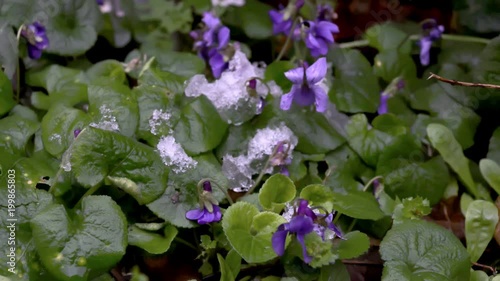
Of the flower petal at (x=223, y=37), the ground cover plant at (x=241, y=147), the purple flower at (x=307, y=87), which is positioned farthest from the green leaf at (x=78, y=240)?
the flower petal at (x=223, y=37)

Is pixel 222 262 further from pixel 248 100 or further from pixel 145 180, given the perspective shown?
pixel 248 100

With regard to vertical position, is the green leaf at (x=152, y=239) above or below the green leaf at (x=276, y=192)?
below

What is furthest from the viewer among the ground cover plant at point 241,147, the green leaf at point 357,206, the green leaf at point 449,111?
the green leaf at point 449,111

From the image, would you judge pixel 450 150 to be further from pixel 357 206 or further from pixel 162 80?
pixel 162 80

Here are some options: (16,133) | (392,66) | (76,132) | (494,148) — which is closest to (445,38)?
(392,66)

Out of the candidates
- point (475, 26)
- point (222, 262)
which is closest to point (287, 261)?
point (222, 262)

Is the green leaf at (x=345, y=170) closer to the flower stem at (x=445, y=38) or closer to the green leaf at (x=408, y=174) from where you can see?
the green leaf at (x=408, y=174)

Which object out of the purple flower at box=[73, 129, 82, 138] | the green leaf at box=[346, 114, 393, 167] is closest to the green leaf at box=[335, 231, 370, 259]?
the green leaf at box=[346, 114, 393, 167]

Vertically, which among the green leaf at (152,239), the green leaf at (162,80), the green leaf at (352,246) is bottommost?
the green leaf at (152,239)
